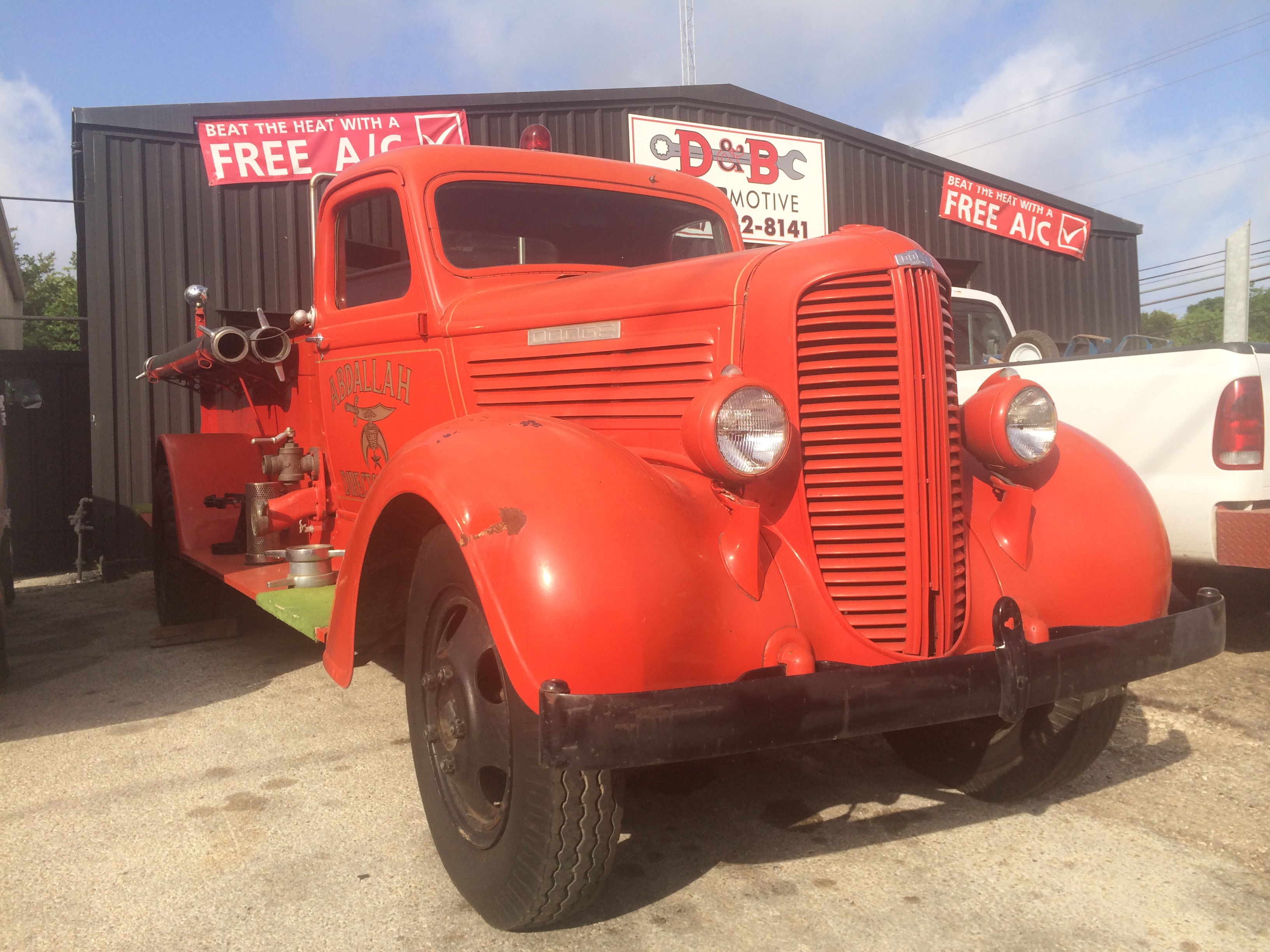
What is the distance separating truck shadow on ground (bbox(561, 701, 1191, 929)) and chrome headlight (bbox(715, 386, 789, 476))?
1.07m

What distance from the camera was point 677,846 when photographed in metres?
2.59

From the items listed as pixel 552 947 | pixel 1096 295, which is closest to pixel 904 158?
pixel 1096 295

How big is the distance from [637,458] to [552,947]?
112cm

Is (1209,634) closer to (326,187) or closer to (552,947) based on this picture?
(552,947)

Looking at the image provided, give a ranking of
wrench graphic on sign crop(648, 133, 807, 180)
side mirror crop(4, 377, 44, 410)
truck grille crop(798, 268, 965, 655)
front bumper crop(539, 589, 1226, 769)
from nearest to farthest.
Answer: front bumper crop(539, 589, 1226, 769) < truck grille crop(798, 268, 965, 655) < side mirror crop(4, 377, 44, 410) < wrench graphic on sign crop(648, 133, 807, 180)

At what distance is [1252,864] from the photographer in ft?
8.09

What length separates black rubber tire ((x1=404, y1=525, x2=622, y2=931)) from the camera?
1932mm

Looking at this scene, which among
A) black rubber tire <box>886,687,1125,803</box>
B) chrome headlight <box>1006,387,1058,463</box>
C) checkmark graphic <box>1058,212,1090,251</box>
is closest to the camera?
chrome headlight <box>1006,387,1058,463</box>

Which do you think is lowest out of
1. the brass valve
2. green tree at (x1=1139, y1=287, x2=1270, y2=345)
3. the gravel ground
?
the gravel ground

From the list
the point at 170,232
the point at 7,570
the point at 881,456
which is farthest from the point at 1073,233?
the point at 7,570

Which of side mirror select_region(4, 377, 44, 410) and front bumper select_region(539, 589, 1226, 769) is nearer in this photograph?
front bumper select_region(539, 589, 1226, 769)

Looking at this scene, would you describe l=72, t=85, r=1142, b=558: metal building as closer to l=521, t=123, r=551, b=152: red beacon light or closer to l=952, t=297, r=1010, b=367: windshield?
l=521, t=123, r=551, b=152: red beacon light

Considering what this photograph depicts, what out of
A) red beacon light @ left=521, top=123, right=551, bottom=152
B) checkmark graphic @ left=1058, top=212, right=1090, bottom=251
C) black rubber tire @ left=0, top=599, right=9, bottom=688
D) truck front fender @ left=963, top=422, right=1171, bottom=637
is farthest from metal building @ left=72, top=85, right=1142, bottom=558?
checkmark graphic @ left=1058, top=212, right=1090, bottom=251

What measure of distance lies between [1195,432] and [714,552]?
10.2ft
